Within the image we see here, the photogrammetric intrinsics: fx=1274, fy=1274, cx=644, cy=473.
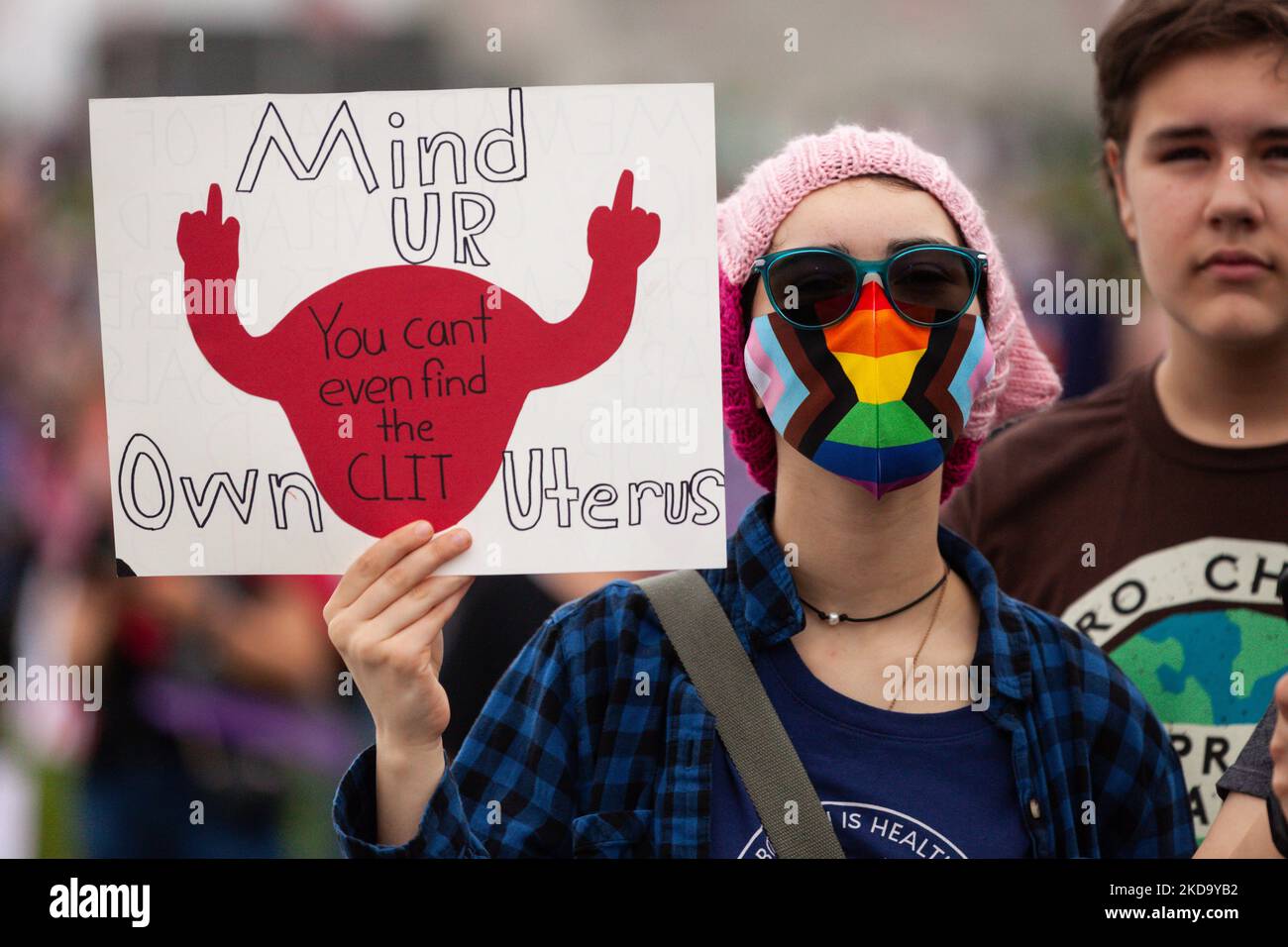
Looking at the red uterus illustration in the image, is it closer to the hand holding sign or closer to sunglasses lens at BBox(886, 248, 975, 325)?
the hand holding sign

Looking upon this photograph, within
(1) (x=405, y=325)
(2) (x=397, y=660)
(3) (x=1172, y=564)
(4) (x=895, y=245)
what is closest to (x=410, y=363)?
(1) (x=405, y=325)

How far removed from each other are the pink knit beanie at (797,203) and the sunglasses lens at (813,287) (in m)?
0.06

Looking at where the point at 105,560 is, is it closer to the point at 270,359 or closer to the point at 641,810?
the point at 270,359

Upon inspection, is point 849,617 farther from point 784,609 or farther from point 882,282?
point 882,282

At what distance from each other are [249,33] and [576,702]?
1.37m

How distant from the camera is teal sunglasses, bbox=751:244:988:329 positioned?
1719 mm

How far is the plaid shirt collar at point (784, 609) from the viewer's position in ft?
5.82

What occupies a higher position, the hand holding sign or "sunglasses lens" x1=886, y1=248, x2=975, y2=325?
"sunglasses lens" x1=886, y1=248, x2=975, y2=325

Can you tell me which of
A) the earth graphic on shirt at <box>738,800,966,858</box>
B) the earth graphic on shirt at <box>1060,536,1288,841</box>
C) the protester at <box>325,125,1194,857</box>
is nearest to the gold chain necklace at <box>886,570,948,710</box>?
the protester at <box>325,125,1194,857</box>

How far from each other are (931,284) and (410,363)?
0.74 meters

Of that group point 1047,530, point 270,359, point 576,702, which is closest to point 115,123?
point 270,359

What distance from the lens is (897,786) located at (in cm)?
170

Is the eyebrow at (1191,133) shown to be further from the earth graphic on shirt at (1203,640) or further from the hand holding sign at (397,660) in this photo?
the hand holding sign at (397,660)

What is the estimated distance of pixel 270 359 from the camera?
1844 millimetres
